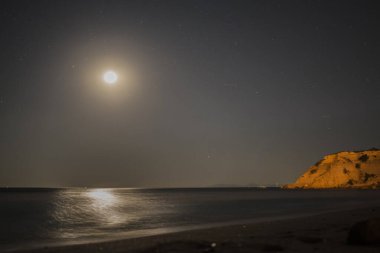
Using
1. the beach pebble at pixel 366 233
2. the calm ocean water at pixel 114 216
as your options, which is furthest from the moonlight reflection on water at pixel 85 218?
the beach pebble at pixel 366 233

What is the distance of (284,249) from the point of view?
12.0 m

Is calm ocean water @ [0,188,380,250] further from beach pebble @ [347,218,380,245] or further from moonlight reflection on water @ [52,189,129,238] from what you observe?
beach pebble @ [347,218,380,245]

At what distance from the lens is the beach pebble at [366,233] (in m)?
12.2

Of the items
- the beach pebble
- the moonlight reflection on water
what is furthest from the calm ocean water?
the beach pebble

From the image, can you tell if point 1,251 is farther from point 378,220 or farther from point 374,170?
point 374,170

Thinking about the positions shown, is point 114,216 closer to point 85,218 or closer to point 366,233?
point 85,218

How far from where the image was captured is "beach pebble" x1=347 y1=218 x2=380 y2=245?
12.2 metres

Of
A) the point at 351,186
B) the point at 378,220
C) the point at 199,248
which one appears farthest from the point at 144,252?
the point at 351,186

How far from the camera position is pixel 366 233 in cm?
1225

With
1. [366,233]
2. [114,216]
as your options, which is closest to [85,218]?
[114,216]

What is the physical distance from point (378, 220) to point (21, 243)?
1903 centimetres

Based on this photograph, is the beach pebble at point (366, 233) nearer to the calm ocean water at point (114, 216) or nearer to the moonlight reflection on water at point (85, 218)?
the calm ocean water at point (114, 216)

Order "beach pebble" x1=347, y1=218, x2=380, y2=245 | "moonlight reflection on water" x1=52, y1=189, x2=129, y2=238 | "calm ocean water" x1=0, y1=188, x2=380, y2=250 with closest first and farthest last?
1. "beach pebble" x1=347, y1=218, x2=380, y2=245
2. "calm ocean water" x1=0, y1=188, x2=380, y2=250
3. "moonlight reflection on water" x1=52, y1=189, x2=129, y2=238

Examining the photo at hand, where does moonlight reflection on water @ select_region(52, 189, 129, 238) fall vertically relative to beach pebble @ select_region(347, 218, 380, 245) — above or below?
below
